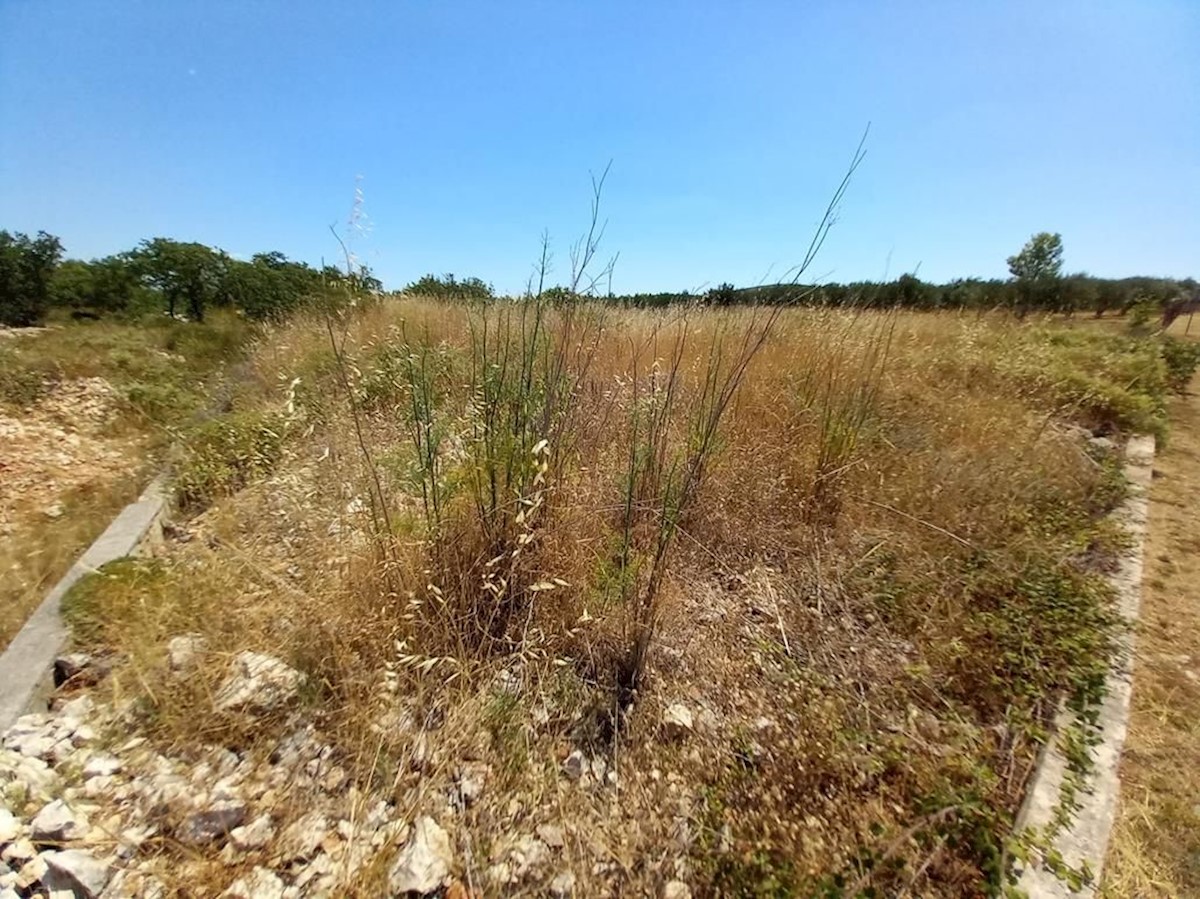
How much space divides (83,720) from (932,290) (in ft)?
45.4

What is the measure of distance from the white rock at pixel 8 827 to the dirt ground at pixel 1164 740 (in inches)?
103

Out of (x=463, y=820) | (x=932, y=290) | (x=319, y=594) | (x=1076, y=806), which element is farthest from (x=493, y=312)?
(x=932, y=290)

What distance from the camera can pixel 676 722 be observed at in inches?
60.6

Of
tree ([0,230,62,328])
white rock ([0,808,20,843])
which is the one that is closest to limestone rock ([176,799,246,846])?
white rock ([0,808,20,843])

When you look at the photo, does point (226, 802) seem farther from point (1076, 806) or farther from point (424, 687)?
point (1076, 806)

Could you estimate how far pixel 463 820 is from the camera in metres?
1.26

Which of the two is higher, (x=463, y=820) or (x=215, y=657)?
(x=215, y=657)

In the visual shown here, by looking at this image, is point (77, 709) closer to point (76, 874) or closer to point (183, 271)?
point (76, 874)

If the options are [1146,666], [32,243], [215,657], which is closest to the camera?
[215,657]

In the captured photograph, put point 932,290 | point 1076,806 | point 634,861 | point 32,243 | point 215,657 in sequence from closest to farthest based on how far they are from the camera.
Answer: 1. point 634,861
2. point 1076,806
3. point 215,657
4. point 32,243
5. point 932,290

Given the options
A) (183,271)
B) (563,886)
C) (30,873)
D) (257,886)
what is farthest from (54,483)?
(183,271)

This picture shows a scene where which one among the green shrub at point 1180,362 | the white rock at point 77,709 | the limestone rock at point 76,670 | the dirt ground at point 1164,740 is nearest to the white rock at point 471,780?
the white rock at point 77,709

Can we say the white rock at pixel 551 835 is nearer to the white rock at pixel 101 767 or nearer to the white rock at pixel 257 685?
the white rock at pixel 257 685

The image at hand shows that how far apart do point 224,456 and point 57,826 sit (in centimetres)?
252
